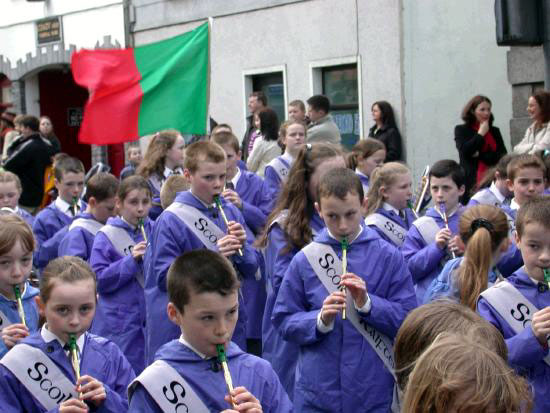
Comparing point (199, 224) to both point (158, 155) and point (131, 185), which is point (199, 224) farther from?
Result: point (158, 155)

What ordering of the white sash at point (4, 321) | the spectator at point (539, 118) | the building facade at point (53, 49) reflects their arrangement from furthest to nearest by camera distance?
→ 1. the building facade at point (53, 49)
2. the spectator at point (539, 118)
3. the white sash at point (4, 321)

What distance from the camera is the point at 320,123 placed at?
40.3ft

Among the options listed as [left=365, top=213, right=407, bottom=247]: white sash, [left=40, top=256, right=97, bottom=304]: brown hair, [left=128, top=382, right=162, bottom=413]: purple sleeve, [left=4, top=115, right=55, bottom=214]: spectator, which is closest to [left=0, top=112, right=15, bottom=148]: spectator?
[left=4, top=115, right=55, bottom=214]: spectator

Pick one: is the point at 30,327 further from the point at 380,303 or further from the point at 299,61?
the point at 299,61

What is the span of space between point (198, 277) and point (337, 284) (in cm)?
150

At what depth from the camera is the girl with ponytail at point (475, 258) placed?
5.23 metres

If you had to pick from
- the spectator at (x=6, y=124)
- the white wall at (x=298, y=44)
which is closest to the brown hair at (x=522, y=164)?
the white wall at (x=298, y=44)

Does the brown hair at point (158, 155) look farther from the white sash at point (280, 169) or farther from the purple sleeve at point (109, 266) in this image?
the purple sleeve at point (109, 266)

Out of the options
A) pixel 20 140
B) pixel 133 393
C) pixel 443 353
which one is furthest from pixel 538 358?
pixel 20 140

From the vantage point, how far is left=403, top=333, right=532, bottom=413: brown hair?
7.65 ft

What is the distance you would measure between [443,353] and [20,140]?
515 inches

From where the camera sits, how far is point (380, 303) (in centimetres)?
527

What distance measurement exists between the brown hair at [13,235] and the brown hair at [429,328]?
2666 mm

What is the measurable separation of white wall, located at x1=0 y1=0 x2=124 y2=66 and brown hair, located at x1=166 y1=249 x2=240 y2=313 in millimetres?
16956
